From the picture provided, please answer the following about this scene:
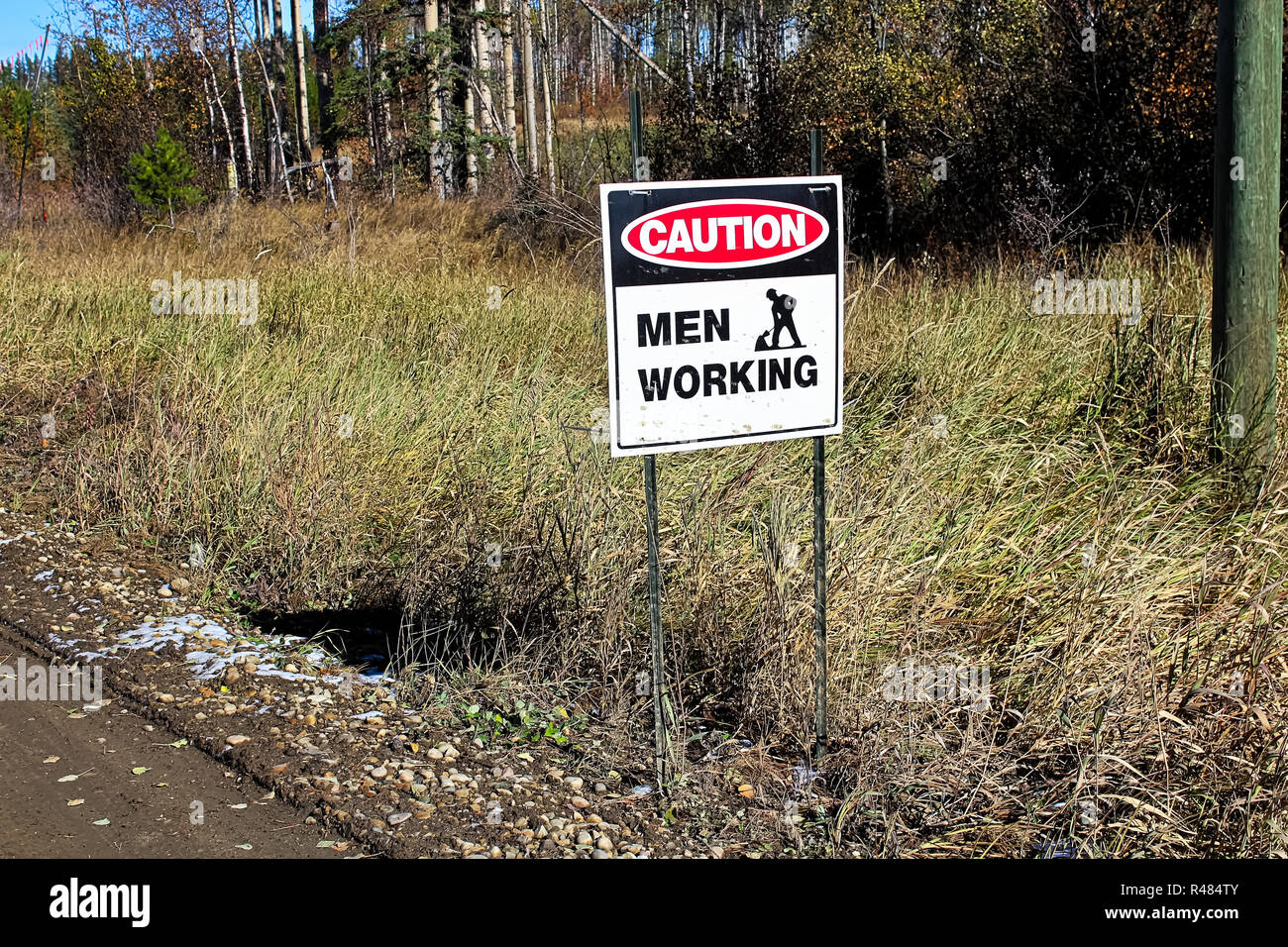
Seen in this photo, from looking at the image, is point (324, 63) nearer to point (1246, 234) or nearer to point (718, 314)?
point (1246, 234)

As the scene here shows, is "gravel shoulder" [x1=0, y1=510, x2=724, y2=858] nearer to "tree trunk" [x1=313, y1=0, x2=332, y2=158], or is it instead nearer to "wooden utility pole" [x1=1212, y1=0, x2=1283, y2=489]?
"wooden utility pole" [x1=1212, y1=0, x2=1283, y2=489]

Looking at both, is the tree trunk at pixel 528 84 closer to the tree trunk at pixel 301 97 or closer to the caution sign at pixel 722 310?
the tree trunk at pixel 301 97

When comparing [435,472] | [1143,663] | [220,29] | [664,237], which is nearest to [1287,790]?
[1143,663]

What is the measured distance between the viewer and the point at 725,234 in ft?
10.5

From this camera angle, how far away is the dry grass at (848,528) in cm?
330

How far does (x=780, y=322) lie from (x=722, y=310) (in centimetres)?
19

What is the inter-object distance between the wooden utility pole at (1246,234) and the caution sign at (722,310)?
2.56 metres

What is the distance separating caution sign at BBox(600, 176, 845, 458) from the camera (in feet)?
10.2

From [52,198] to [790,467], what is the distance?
19606 mm

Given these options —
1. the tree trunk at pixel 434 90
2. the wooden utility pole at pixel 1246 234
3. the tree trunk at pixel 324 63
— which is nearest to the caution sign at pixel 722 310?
the wooden utility pole at pixel 1246 234

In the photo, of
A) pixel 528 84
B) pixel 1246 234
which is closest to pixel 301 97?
pixel 528 84

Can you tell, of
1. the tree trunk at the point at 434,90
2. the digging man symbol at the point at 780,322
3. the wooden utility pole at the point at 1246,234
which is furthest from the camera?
the tree trunk at the point at 434,90

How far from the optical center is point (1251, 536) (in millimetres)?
4266

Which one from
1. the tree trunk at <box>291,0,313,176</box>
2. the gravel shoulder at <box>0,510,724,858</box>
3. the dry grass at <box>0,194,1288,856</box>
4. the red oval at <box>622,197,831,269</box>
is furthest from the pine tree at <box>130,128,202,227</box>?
the red oval at <box>622,197,831,269</box>
